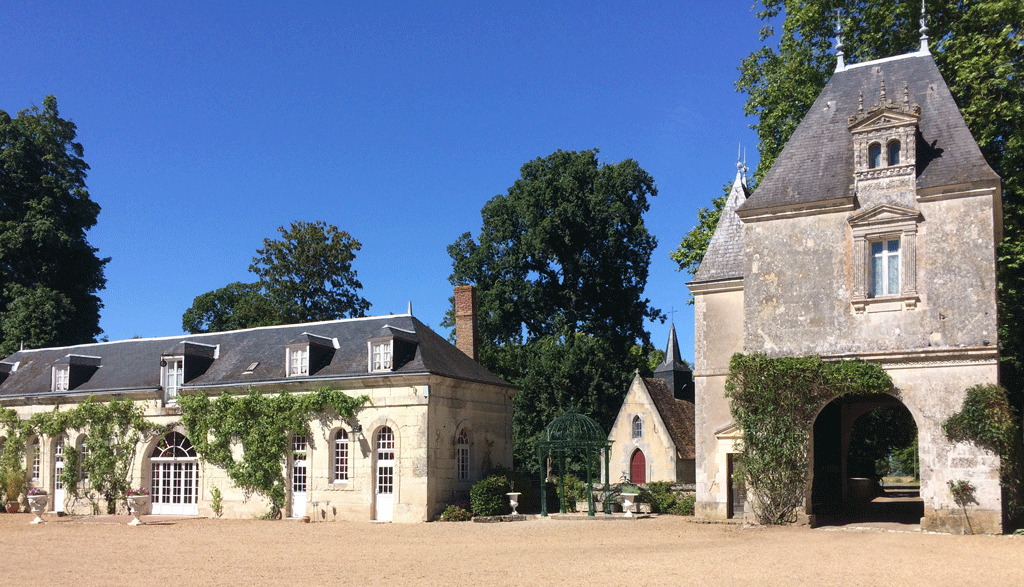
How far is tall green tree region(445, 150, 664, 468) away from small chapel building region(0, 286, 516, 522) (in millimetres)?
9661

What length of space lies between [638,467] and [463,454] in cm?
1192

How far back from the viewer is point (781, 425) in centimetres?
1752

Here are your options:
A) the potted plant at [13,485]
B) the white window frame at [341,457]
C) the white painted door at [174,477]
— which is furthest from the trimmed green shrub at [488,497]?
the potted plant at [13,485]

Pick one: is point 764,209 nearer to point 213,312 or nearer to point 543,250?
point 543,250

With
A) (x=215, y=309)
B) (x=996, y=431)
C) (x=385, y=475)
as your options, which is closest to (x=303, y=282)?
(x=215, y=309)

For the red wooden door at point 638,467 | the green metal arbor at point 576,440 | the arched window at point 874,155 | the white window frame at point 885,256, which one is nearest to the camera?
the white window frame at point 885,256

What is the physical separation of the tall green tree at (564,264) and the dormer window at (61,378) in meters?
14.4

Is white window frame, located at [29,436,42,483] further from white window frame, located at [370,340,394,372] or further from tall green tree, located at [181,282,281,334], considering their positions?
tall green tree, located at [181,282,281,334]

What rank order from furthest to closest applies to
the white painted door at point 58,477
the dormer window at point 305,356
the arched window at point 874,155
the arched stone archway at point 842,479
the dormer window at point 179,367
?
the white painted door at point 58,477 < the dormer window at point 179,367 < the dormer window at point 305,356 < the arched stone archway at point 842,479 < the arched window at point 874,155

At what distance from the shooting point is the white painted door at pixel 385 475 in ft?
69.9

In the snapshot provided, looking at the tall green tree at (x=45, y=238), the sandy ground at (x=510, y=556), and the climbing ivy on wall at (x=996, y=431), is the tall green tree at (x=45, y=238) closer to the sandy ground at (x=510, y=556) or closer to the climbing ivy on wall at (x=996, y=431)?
the sandy ground at (x=510, y=556)

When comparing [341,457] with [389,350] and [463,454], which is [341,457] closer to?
[389,350]

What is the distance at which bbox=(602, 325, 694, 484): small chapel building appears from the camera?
31.9m

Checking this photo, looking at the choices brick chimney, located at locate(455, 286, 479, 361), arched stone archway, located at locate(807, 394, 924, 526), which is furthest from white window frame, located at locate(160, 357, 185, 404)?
arched stone archway, located at locate(807, 394, 924, 526)
